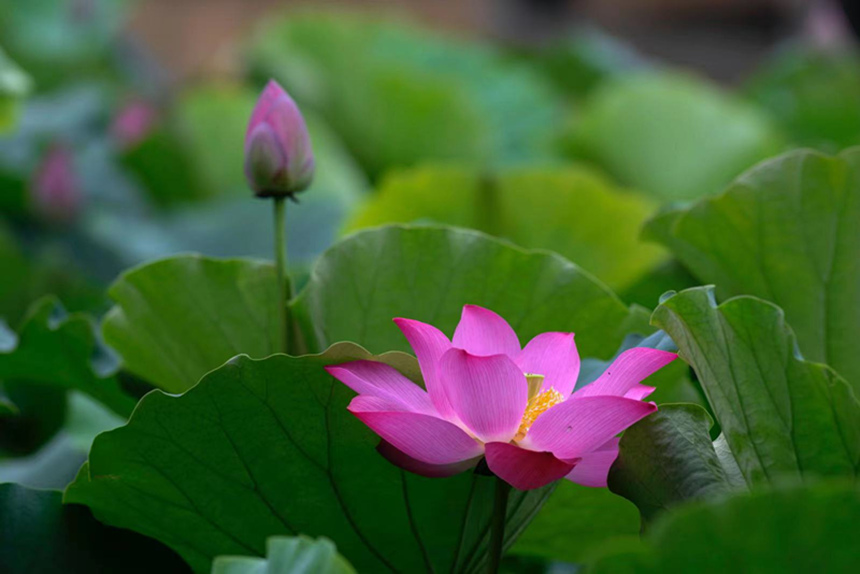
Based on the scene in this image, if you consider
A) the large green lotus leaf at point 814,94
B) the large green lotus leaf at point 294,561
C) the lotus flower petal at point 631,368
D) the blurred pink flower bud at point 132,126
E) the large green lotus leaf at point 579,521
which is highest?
the blurred pink flower bud at point 132,126

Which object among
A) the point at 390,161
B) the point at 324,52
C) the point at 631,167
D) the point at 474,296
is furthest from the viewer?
the point at 324,52

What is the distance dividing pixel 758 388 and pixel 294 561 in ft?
0.57

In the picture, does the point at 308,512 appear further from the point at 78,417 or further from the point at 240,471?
the point at 78,417

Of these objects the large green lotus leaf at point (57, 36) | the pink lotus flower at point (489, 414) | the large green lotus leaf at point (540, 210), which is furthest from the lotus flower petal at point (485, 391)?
the large green lotus leaf at point (57, 36)

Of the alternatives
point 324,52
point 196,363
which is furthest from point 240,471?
point 324,52

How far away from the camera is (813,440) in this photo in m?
0.36

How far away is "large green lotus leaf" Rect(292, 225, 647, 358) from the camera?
1.57ft

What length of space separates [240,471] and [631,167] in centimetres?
119

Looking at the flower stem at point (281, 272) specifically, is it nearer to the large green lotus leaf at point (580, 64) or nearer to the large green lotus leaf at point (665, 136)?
the large green lotus leaf at point (665, 136)

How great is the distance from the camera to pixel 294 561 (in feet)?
0.98

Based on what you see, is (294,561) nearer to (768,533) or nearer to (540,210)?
(768,533)

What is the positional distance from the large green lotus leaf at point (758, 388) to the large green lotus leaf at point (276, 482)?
3.2 inches

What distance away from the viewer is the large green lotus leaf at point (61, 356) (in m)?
0.54

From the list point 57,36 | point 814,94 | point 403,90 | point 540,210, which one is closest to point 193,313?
point 540,210
